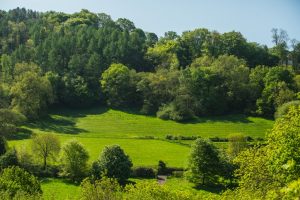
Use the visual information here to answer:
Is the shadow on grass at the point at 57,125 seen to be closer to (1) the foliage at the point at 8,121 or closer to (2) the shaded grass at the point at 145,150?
(2) the shaded grass at the point at 145,150

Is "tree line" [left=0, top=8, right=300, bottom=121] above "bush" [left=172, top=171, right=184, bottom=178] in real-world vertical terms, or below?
above

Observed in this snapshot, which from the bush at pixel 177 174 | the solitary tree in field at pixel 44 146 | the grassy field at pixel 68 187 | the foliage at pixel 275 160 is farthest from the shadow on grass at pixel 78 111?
the foliage at pixel 275 160

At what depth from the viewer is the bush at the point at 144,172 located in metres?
75.2

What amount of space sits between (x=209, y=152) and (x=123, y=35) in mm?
82890

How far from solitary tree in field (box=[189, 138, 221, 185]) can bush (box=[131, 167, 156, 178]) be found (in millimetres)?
6373

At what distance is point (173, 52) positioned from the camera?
484ft

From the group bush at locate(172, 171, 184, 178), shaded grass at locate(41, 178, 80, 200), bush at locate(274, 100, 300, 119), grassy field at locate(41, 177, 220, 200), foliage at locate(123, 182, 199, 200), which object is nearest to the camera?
foliage at locate(123, 182, 199, 200)

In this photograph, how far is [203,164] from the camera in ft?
237

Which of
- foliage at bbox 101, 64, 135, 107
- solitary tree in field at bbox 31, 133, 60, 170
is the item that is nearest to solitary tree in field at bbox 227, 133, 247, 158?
solitary tree in field at bbox 31, 133, 60, 170

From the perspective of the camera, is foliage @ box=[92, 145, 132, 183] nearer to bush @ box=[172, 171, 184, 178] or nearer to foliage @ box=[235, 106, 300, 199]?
bush @ box=[172, 171, 184, 178]

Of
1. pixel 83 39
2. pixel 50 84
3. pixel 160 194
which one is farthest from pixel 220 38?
pixel 160 194

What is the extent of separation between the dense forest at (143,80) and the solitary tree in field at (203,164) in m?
0.15

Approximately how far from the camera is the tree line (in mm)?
115875

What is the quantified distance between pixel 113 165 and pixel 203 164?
13.4m
